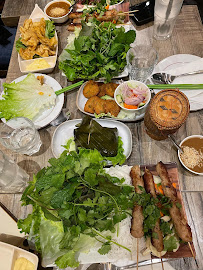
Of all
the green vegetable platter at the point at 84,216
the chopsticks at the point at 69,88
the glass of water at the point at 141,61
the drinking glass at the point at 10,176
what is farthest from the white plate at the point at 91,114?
the drinking glass at the point at 10,176

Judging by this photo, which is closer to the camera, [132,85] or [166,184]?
[166,184]

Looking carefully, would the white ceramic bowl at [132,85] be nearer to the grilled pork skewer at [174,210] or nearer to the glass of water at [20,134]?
the grilled pork skewer at [174,210]

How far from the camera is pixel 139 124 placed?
214cm

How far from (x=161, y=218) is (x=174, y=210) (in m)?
0.13

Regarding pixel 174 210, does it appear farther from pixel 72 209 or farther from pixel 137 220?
pixel 72 209

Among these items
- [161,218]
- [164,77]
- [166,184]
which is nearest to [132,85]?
[164,77]

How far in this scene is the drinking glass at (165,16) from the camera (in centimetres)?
229

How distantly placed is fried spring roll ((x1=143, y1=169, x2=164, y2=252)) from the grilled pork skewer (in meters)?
0.09

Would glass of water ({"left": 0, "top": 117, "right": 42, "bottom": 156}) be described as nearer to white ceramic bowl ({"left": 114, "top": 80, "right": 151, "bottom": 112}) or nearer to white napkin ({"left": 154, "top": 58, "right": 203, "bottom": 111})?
white ceramic bowl ({"left": 114, "top": 80, "right": 151, "bottom": 112})

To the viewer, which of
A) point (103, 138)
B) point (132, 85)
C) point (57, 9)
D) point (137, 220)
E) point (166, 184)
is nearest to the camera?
point (137, 220)

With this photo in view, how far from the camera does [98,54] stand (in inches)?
84.0

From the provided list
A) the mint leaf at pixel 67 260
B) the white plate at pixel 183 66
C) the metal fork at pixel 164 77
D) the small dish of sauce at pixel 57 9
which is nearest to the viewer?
the mint leaf at pixel 67 260

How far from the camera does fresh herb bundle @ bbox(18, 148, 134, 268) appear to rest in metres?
1.50

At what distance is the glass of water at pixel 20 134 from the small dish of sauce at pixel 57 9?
5.24ft
